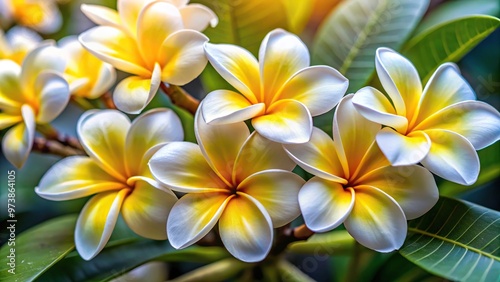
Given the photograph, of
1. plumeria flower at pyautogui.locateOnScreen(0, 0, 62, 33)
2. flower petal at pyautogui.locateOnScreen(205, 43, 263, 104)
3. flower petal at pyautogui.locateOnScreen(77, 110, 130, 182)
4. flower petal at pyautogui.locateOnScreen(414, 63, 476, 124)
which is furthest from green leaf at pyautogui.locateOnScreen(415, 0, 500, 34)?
plumeria flower at pyautogui.locateOnScreen(0, 0, 62, 33)

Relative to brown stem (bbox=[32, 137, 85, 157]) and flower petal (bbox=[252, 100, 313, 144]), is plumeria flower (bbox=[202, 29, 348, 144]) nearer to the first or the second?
flower petal (bbox=[252, 100, 313, 144])

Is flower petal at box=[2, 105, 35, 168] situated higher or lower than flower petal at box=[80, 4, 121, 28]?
lower

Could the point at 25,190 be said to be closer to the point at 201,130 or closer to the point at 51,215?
the point at 51,215

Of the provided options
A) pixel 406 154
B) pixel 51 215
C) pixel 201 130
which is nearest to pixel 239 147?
pixel 201 130

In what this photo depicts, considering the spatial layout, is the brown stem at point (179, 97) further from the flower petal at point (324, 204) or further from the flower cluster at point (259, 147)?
the flower petal at point (324, 204)

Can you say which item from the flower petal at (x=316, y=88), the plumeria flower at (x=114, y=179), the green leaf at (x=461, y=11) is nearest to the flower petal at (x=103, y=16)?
the plumeria flower at (x=114, y=179)

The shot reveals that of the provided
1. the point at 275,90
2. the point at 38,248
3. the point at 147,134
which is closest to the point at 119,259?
the point at 38,248
